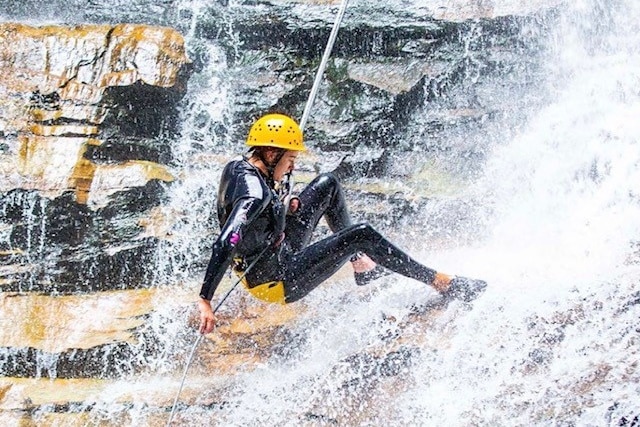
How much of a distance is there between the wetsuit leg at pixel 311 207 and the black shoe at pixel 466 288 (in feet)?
3.45

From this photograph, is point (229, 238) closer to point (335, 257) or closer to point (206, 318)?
point (206, 318)

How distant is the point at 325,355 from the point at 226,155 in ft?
13.8

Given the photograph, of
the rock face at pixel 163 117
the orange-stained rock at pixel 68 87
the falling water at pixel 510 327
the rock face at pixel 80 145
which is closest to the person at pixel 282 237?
the falling water at pixel 510 327

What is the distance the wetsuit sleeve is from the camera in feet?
14.3

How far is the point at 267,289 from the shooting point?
514 centimetres

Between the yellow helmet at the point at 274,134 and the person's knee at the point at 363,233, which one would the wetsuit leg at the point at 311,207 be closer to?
the person's knee at the point at 363,233

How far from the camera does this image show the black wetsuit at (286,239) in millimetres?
4434

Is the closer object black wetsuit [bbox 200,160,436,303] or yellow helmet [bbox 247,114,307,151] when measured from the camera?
black wetsuit [bbox 200,160,436,303]

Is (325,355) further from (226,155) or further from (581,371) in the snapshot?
(226,155)

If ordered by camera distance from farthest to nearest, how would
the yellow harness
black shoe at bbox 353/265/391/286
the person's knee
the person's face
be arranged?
black shoe at bbox 353/265/391/286 < the person's knee < the yellow harness < the person's face

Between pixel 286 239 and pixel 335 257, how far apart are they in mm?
407

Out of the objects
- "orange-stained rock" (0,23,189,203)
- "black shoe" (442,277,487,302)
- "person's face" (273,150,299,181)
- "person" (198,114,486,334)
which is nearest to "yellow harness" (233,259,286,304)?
"person" (198,114,486,334)

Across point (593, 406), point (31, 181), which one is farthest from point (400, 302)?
point (31, 181)

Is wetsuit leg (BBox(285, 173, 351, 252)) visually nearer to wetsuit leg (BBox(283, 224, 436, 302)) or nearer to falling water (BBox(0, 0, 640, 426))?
wetsuit leg (BBox(283, 224, 436, 302))
